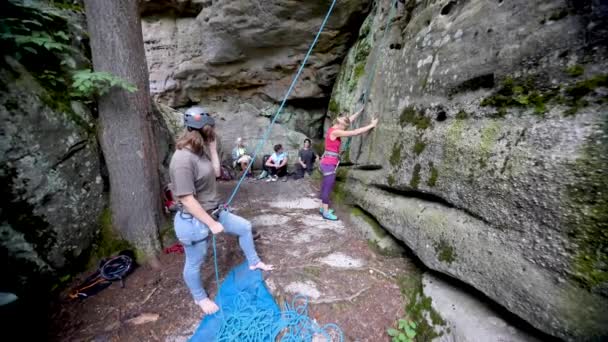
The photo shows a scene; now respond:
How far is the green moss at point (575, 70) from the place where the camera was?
1544 millimetres

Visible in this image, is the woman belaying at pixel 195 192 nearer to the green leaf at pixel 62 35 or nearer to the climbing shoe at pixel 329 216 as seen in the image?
the green leaf at pixel 62 35

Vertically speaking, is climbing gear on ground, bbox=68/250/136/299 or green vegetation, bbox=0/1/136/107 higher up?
green vegetation, bbox=0/1/136/107

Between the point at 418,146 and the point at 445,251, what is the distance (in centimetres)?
126

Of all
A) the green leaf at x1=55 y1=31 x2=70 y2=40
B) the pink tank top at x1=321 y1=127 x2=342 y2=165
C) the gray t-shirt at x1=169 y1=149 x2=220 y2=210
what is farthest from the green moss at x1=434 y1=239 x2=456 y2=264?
the green leaf at x1=55 y1=31 x2=70 y2=40

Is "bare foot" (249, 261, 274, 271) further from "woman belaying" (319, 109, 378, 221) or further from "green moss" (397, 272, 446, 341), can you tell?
"woman belaying" (319, 109, 378, 221)

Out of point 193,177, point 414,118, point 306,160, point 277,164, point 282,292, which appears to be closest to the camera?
point 193,177

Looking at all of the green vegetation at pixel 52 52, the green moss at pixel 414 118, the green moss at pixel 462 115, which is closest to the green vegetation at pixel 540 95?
the green moss at pixel 462 115

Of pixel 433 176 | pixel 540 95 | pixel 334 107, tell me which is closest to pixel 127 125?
pixel 433 176

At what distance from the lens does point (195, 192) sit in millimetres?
2094

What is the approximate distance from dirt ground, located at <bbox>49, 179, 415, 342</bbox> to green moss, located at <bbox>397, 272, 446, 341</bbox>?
0.08m

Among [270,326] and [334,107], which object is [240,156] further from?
[270,326]

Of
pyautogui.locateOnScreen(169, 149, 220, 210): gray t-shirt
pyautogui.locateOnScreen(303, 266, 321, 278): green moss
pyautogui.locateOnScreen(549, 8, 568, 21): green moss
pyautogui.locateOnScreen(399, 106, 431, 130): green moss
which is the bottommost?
pyautogui.locateOnScreen(303, 266, 321, 278): green moss

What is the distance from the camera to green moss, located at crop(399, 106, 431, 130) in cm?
278

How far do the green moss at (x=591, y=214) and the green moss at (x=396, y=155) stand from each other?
69.8 inches
